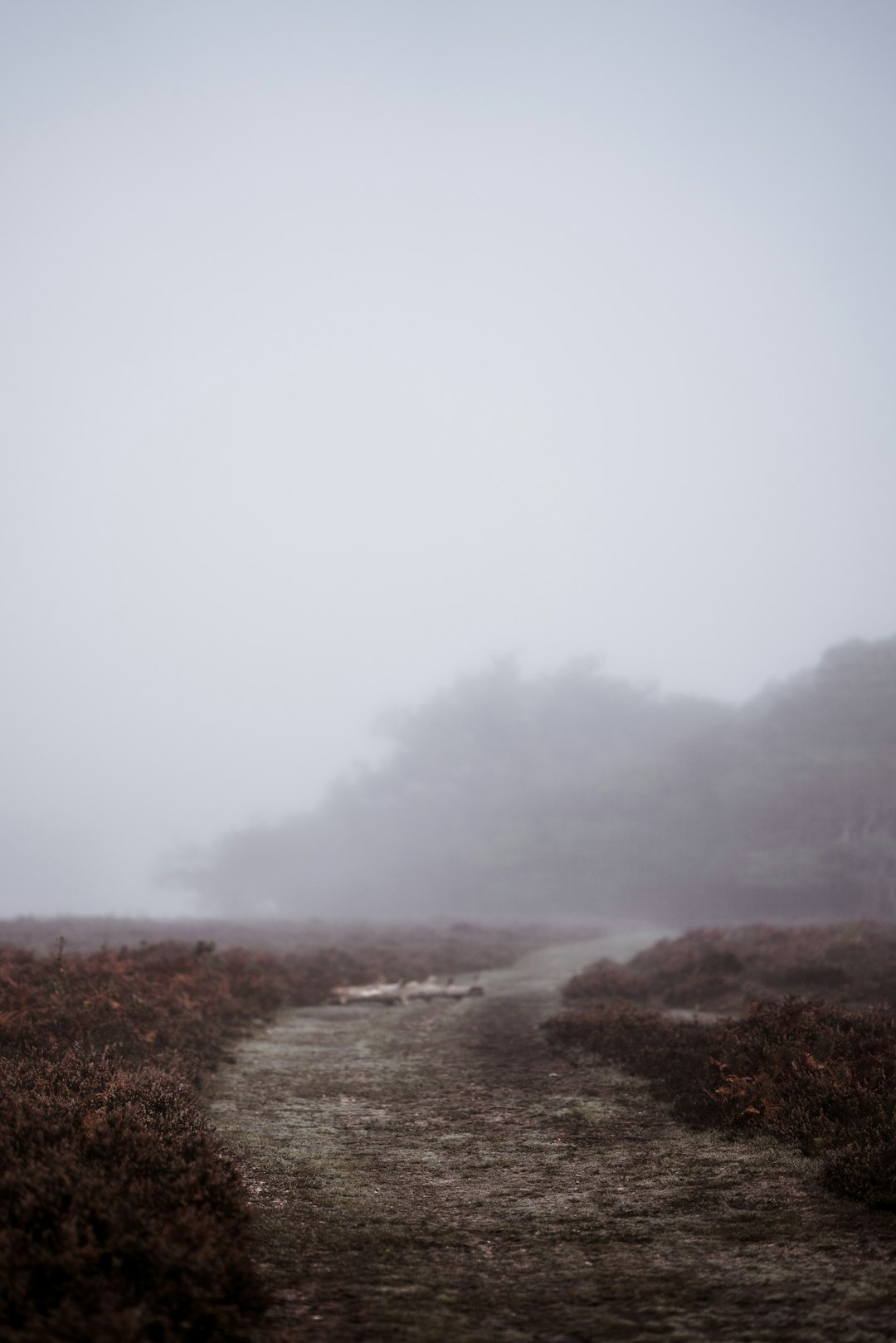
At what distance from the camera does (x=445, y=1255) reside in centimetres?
475

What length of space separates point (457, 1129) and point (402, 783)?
7226 centimetres

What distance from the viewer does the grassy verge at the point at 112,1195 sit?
3.24 m

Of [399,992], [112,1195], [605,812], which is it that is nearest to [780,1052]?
[112,1195]

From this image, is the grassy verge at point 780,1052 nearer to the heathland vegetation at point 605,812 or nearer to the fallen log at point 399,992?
the fallen log at point 399,992

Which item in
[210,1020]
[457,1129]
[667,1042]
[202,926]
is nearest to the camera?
[457,1129]

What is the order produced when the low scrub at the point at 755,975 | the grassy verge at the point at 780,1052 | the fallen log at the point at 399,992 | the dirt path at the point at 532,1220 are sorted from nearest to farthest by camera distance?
the dirt path at the point at 532,1220, the grassy verge at the point at 780,1052, the low scrub at the point at 755,975, the fallen log at the point at 399,992

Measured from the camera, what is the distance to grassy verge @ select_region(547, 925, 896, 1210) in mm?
6160

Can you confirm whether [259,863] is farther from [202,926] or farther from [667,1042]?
[667,1042]

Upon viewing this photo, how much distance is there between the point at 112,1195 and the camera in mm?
4051

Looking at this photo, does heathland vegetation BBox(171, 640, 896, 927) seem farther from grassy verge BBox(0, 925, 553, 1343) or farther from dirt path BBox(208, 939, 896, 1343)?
grassy verge BBox(0, 925, 553, 1343)

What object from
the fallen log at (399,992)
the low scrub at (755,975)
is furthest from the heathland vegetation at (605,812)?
the fallen log at (399,992)

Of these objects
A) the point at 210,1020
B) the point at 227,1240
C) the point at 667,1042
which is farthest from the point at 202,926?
the point at 227,1240

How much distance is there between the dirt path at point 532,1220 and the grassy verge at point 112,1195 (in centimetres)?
43

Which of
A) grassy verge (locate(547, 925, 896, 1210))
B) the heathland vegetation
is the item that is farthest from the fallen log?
the heathland vegetation
